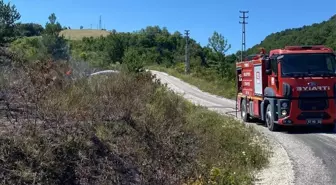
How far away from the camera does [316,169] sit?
9.98 meters

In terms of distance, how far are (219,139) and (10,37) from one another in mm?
9184

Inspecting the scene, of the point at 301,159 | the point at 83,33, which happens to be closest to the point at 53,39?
the point at 301,159

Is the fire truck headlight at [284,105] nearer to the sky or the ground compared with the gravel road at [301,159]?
nearer to the sky

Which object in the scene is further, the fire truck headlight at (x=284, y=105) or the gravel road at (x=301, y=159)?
the fire truck headlight at (x=284, y=105)

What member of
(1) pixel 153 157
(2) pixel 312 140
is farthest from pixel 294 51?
(1) pixel 153 157

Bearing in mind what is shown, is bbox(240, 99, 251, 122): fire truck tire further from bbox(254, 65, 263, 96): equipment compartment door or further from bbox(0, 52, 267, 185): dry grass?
bbox(0, 52, 267, 185): dry grass

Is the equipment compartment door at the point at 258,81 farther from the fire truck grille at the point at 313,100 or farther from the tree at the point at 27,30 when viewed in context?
the tree at the point at 27,30

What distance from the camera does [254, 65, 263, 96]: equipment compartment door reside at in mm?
17297

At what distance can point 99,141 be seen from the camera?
878 centimetres

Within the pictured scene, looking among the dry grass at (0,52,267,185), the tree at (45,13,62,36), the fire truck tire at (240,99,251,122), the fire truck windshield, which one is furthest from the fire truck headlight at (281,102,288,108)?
the tree at (45,13,62,36)

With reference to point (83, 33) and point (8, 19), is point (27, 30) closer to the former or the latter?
point (8, 19)

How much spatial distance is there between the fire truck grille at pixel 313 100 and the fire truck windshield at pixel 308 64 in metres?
0.68

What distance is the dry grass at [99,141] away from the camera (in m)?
7.07

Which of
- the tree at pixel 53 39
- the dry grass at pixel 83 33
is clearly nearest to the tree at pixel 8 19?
the tree at pixel 53 39
